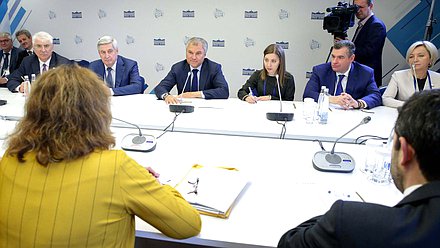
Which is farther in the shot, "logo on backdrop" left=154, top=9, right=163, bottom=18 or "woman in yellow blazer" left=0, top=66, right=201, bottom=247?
"logo on backdrop" left=154, top=9, right=163, bottom=18

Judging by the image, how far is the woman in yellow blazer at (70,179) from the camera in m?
0.94

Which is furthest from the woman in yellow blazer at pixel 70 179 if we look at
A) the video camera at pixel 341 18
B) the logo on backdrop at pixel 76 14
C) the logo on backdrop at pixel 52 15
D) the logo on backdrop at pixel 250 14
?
the logo on backdrop at pixel 52 15

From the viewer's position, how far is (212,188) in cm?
138

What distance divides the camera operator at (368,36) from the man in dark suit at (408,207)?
10.00ft

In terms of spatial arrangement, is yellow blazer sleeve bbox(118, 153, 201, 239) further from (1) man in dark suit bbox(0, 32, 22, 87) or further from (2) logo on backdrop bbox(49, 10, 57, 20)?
(2) logo on backdrop bbox(49, 10, 57, 20)

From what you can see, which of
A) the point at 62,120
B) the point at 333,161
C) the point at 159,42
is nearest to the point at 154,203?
the point at 62,120

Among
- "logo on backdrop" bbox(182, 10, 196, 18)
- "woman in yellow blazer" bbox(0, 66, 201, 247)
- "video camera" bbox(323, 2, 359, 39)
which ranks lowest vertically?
"woman in yellow blazer" bbox(0, 66, 201, 247)

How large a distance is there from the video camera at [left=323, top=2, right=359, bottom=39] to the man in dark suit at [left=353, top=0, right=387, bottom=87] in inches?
4.5

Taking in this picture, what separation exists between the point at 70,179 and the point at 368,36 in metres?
3.45

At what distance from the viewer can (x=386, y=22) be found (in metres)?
4.45

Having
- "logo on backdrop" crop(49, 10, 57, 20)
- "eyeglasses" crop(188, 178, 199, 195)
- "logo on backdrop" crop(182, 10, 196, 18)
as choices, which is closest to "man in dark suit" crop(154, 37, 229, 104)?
"logo on backdrop" crop(182, 10, 196, 18)

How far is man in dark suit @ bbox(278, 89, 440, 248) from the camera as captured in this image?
719mm

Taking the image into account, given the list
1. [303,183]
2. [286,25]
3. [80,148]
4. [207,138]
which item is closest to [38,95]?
[80,148]

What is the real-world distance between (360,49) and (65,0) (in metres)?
4.17
